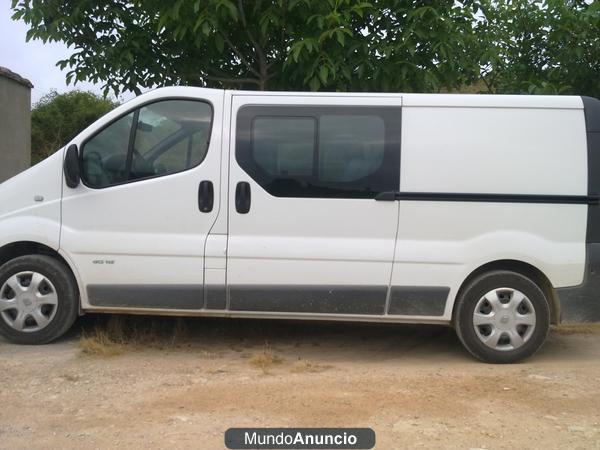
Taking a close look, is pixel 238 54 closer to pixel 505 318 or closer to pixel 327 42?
pixel 327 42

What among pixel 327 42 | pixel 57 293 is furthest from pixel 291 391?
pixel 327 42

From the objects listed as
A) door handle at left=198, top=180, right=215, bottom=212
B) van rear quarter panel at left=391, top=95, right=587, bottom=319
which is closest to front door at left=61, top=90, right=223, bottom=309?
door handle at left=198, top=180, right=215, bottom=212

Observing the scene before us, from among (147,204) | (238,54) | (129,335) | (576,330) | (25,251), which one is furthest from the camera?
(238,54)

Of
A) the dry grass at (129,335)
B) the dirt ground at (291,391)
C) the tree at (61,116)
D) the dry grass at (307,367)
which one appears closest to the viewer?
the dirt ground at (291,391)

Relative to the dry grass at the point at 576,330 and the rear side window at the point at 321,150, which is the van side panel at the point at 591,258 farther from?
the rear side window at the point at 321,150

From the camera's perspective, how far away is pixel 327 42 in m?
5.94

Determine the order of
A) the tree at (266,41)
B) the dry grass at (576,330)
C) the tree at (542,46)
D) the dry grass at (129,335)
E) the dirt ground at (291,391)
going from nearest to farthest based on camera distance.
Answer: the dirt ground at (291,391) < the dry grass at (129,335) < the tree at (266,41) < the dry grass at (576,330) < the tree at (542,46)

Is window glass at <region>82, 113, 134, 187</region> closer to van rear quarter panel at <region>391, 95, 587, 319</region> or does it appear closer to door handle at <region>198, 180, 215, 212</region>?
door handle at <region>198, 180, 215, 212</region>

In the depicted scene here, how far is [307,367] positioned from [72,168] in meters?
2.47

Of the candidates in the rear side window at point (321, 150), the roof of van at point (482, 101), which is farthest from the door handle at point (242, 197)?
the roof of van at point (482, 101)

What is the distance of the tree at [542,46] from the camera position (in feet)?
22.3

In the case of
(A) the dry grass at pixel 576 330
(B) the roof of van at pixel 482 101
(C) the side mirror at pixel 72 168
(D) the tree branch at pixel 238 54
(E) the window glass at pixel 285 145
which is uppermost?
(D) the tree branch at pixel 238 54

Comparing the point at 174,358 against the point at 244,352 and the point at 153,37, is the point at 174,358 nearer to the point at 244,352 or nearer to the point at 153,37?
the point at 244,352

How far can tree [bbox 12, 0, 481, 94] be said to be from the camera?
18.9 feet
